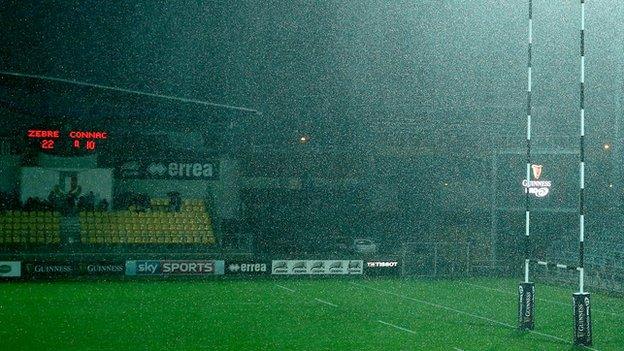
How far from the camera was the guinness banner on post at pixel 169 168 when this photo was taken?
120 ft

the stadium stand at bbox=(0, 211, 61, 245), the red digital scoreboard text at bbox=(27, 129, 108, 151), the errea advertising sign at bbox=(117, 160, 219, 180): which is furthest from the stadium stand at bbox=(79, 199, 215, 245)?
the red digital scoreboard text at bbox=(27, 129, 108, 151)

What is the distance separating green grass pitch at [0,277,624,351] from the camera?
1603 centimetres

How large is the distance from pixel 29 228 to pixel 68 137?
558 centimetres

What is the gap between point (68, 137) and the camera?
3038 centimetres

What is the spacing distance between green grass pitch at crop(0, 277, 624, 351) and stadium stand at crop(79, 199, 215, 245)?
6021 millimetres

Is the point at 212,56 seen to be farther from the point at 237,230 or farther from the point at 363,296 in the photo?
the point at 363,296

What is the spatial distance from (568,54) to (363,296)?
2136 cm

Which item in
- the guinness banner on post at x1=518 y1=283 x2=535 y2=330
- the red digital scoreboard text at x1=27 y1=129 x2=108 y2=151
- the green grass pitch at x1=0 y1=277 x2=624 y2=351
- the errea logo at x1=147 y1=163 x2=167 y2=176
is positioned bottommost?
the green grass pitch at x1=0 y1=277 x2=624 y2=351

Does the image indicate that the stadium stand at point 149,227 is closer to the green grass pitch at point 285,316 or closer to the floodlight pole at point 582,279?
the green grass pitch at point 285,316

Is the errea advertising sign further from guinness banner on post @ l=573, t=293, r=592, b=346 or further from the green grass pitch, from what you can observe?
guinness banner on post @ l=573, t=293, r=592, b=346

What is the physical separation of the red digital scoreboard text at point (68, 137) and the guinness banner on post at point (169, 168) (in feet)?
19.0

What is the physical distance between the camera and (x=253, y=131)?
155ft

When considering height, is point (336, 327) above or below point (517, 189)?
below

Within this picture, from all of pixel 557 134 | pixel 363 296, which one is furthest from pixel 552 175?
pixel 363 296
